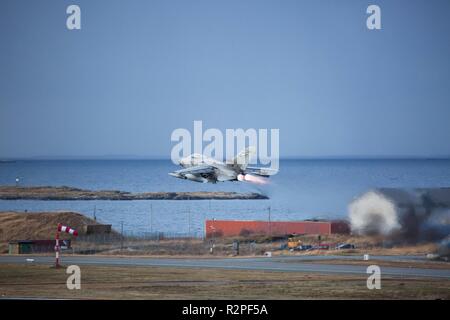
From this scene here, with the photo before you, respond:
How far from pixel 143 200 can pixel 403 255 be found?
3040 cm

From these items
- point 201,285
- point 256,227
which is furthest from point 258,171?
point 201,285

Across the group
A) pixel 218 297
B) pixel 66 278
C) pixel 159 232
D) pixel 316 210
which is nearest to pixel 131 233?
pixel 159 232

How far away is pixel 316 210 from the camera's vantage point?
5578cm

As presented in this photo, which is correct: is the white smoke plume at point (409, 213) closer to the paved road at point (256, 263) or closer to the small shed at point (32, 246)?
the paved road at point (256, 263)

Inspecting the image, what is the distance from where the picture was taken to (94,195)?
2958 inches

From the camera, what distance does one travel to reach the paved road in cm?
4344

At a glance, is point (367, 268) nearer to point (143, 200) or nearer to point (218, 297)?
point (218, 297)

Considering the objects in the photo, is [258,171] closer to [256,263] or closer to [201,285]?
[256,263]

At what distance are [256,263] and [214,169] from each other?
26.0 feet

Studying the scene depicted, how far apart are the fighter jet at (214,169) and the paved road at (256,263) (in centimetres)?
557

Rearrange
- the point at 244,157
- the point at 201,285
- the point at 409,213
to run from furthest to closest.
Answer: the point at 244,157 < the point at 409,213 < the point at 201,285

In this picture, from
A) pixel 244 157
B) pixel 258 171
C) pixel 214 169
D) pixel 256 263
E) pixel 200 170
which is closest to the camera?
pixel 256 263

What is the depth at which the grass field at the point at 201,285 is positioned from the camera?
36.6 meters

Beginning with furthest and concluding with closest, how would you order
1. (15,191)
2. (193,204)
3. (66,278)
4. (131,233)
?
(15,191)
(193,204)
(131,233)
(66,278)
